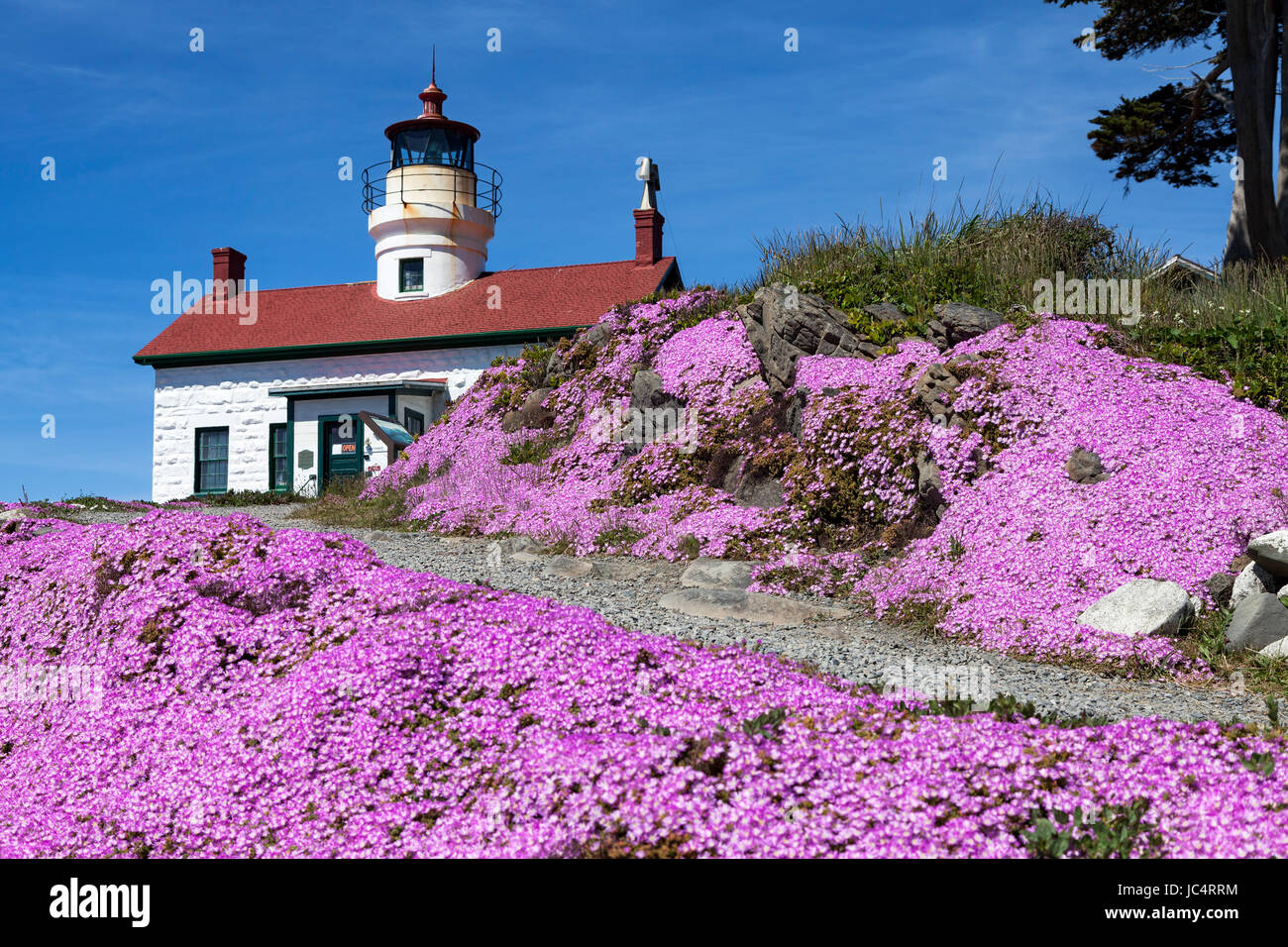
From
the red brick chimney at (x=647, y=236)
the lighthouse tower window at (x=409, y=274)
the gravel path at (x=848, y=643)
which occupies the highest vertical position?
the red brick chimney at (x=647, y=236)

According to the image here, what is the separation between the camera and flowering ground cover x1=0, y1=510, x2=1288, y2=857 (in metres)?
3.90

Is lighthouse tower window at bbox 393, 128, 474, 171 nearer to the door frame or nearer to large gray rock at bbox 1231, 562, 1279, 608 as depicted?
the door frame

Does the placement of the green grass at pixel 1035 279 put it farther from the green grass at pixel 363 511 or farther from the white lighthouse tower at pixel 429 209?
the white lighthouse tower at pixel 429 209

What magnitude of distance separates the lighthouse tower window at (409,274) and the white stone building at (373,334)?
44 mm

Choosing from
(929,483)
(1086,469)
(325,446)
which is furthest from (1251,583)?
(325,446)

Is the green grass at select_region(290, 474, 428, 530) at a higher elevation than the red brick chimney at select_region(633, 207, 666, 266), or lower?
lower

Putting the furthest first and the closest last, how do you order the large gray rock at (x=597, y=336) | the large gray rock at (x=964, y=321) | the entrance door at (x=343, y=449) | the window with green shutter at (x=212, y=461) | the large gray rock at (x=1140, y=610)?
the window with green shutter at (x=212, y=461) < the entrance door at (x=343, y=449) < the large gray rock at (x=597, y=336) < the large gray rock at (x=964, y=321) < the large gray rock at (x=1140, y=610)

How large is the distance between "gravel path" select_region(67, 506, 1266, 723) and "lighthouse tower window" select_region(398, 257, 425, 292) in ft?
66.4

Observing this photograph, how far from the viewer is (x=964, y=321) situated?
12602 millimetres

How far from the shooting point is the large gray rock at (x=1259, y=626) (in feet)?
25.5

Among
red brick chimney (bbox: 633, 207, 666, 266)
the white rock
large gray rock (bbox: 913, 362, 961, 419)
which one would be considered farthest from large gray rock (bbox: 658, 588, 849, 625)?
red brick chimney (bbox: 633, 207, 666, 266)

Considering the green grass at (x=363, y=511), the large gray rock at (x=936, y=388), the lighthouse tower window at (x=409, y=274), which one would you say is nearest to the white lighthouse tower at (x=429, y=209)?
the lighthouse tower window at (x=409, y=274)

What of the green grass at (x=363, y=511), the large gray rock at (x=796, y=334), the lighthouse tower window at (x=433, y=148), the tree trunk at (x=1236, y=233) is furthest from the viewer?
the lighthouse tower window at (x=433, y=148)
